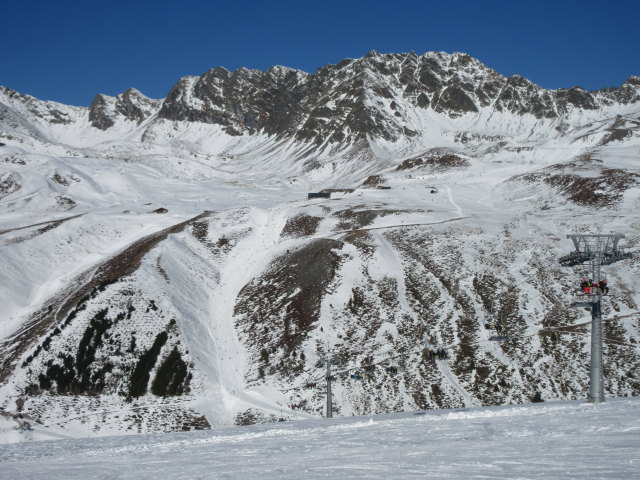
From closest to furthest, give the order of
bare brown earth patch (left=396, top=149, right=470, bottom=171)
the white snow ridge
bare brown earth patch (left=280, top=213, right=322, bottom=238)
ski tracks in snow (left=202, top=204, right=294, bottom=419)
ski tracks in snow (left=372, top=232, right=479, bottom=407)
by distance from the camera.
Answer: the white snow ridge < ski tracks in snow (left=372, top=232, right=479, bottom=407) < ski tracks in snow (left=202, top=204, right=294, bottom=419) < bare brown earth patch (left=280, top=213, right=322, bottom=238) < bare brown earth patch (left=396, top=149, right=470, bottom=171)

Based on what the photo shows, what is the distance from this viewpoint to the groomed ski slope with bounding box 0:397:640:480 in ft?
42.0

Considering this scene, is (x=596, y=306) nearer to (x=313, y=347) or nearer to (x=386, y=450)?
(x=386, y=450)

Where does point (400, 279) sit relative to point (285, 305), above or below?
above

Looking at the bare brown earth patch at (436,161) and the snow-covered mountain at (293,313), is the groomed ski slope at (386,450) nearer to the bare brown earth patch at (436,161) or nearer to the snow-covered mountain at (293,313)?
the snow-covered mountain at (293,313)

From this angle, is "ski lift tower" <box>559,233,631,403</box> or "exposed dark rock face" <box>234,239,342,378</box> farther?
"exposed dark rock face" <box>234,239,342,378</box>

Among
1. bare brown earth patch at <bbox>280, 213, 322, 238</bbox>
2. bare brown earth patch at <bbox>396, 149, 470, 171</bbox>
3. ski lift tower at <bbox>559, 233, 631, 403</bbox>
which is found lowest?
ski lift tower at <bbox>559, 233, 631, 403</bbox>

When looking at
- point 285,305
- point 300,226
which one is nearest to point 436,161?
point 300,226

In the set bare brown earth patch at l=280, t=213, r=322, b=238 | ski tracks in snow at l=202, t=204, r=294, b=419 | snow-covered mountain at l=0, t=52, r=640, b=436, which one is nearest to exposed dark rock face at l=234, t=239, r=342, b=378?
snow-covered mountain at l=0, t=52, r=640, b=436

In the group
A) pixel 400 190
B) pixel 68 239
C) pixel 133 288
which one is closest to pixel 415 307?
pixel 133 288

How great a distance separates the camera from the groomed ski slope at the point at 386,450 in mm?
12812

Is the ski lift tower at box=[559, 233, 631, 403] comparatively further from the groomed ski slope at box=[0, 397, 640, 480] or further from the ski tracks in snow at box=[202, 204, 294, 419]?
the ski tracks in snow at box=[202, 204, 294, 419]

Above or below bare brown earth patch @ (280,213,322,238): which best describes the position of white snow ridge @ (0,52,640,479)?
below

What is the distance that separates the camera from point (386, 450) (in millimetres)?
15656

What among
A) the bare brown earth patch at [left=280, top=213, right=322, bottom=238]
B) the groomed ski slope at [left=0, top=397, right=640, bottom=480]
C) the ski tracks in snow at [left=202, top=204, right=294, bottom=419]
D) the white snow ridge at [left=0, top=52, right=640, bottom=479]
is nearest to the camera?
the groomed ski slope at [left=0, top=397, right=640, bottom=480]
